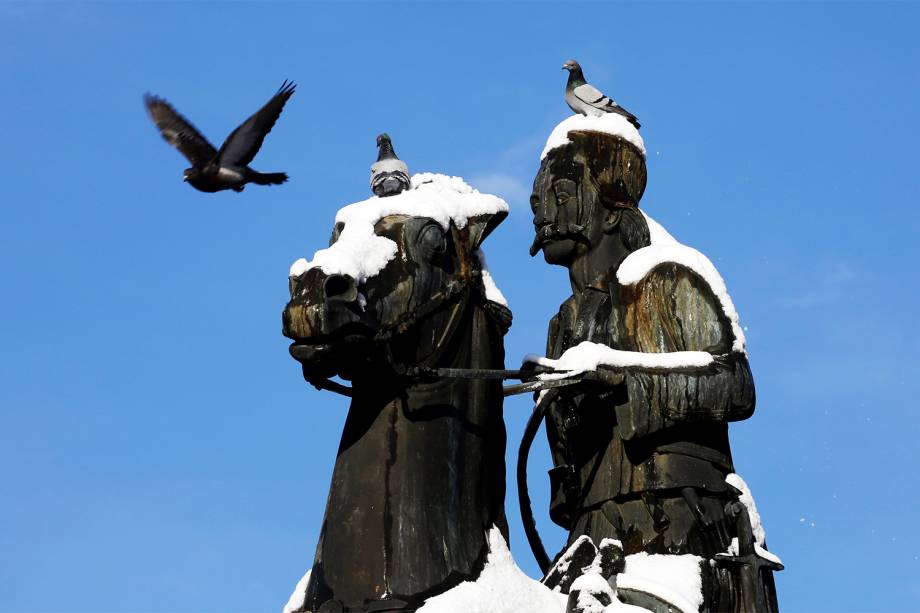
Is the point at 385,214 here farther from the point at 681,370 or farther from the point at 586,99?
the point at 586,99

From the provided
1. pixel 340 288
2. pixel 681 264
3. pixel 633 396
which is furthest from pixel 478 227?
pixel 681 264

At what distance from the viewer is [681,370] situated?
930 centimetres

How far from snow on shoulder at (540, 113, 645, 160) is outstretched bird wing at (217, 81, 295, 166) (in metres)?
1.63

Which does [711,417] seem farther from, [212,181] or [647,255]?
[212,181]

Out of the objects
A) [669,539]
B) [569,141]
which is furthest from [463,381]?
[569,141]

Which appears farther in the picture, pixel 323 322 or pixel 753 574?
pixel 753 574

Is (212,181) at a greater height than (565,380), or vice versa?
Result: (212,181)

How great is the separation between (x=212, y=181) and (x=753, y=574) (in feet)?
12.6

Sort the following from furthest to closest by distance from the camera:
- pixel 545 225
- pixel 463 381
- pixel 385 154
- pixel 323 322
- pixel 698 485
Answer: pixel 545 225
pixel 698 485
pixel 385 154
pixel 463 381
pixel 323 322

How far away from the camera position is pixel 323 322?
25.2 feet

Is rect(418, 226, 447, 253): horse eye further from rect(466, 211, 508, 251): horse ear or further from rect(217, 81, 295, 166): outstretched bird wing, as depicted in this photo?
rect(217, 81, 295, 166): outstretched bird wing

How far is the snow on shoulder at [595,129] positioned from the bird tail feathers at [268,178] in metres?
1.53

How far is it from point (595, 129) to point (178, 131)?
2705mm

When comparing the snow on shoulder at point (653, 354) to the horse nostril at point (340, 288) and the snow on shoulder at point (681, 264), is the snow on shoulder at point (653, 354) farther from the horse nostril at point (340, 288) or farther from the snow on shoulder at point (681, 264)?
the horse nostril at point (340, 288)
